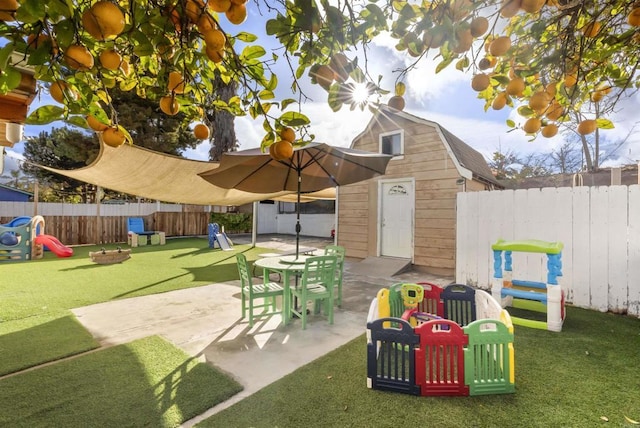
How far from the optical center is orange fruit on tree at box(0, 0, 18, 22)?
745mm

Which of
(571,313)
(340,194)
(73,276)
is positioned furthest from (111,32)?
(340,194)

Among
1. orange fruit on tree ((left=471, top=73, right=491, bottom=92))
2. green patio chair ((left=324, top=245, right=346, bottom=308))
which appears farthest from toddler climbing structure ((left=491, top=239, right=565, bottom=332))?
orange fruit on tree ((left=471, top=73, right=491, bottom=92))

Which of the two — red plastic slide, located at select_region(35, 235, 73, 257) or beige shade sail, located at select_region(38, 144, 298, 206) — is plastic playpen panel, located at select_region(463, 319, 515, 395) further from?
red plastic slide, located at select_region(35, 235, 73, 257)

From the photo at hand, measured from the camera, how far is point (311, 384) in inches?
100

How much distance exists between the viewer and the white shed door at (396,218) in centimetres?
804

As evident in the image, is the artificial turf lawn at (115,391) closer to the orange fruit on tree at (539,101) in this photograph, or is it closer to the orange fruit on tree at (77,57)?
the orange fruit on tree at (77,57)

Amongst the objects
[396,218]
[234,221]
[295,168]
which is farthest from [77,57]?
[234,221]

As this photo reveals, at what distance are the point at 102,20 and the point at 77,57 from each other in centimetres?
14

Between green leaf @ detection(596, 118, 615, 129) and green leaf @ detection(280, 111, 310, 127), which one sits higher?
green leaf @ detection(596, 118, 615, 129)

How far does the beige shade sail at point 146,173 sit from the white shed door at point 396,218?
4.54 metres

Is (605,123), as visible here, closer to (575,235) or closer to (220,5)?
(220,5)

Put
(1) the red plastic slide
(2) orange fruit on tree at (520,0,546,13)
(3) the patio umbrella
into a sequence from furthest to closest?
(1) the red plastic slide
(3) the patio umbrella
(2) orange fruit on tree at (520,0,546,13)

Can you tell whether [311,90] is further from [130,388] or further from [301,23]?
[130,388]

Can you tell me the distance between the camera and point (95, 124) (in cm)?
119
